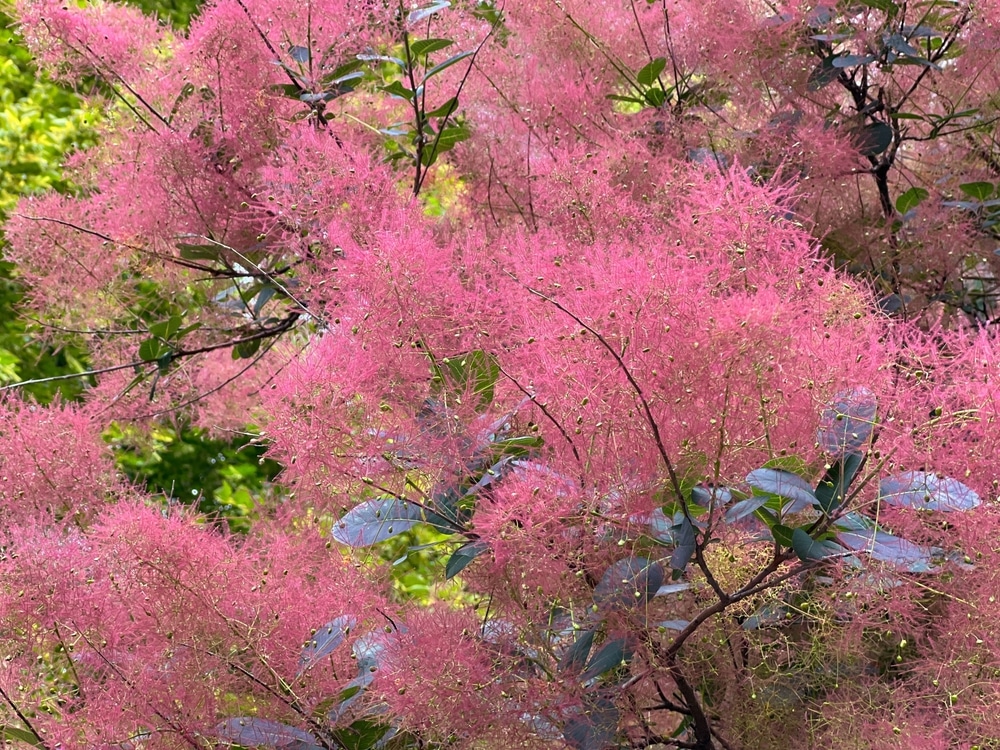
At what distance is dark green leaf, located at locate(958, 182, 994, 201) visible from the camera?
207 centimetres

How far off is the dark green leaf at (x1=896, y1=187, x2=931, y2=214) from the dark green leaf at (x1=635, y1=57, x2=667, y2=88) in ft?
1.74

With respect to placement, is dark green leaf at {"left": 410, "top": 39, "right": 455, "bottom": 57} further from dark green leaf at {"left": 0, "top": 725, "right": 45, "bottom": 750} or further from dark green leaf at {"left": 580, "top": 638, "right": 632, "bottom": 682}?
dark green leaf at {"left": 0, "top": 725, "right": 45, "bottom": 750}

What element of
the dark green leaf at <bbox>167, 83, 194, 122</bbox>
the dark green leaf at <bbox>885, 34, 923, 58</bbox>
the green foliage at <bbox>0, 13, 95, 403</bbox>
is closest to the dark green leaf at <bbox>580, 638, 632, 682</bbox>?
the dark green leaf at <bbox>885, 34, 923, 58</bbox>

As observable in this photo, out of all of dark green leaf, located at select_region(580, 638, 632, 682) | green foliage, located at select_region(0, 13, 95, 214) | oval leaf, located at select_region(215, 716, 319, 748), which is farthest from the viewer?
green foliage, located at select_region(0, 13, 95, 214)

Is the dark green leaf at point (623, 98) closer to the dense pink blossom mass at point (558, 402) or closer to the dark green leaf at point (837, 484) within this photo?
the dense pink blossom mass at point (558, 402)

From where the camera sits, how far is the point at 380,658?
1485mm

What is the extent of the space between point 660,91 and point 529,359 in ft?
3.12

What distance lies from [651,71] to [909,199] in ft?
1.83

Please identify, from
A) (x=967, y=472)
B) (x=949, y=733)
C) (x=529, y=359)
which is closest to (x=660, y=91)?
(x=529, y=359)

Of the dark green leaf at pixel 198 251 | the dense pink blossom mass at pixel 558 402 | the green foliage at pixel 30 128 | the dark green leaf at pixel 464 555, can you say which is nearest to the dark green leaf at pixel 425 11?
the dense pink blossom mass at pixel 558 402

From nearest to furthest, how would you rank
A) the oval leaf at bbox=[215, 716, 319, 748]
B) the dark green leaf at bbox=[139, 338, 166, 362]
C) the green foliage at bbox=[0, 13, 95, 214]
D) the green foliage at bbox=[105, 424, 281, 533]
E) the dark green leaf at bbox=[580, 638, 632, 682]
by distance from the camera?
the dark green leaf at bbox=[580, 638, 632, 682] → the oval leaf at bbox=[215, 716, 319, 748] → the dark green leaf at bbox=[139, 338, 166, 362] → the green foliage at bbox=[105, 424, 281, 533] → the green foliage at bbox=[0, 13, 95, 214]

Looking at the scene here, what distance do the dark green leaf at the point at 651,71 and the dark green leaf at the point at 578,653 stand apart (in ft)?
3.74

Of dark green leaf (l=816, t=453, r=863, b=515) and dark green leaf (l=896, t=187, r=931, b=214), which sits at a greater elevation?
dark green leaf (l=896, t=187, r=931, b=214)

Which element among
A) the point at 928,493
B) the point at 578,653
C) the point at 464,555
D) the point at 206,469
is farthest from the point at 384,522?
the point at 206,469
